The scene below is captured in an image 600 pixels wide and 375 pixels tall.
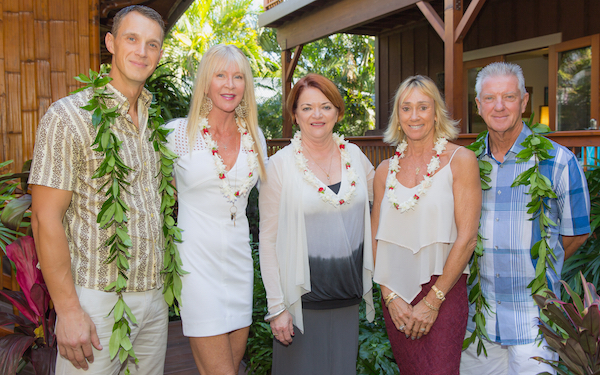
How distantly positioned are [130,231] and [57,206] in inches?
12.7

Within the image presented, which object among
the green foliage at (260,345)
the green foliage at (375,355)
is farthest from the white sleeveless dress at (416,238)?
the green foliage at (260,345)

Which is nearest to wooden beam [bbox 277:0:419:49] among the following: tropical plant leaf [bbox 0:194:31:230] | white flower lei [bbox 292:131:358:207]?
white flower lei [bbox 292:131:358:207]

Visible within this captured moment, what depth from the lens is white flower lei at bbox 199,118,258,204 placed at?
2.32 metres

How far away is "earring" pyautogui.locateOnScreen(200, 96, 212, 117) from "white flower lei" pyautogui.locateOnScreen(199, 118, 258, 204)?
50 mm

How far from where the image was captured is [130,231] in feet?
6.72

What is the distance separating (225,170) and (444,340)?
53.6 inches

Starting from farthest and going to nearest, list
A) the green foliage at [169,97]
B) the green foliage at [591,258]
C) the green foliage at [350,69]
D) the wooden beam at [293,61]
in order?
the green foliage at [350,69], the wooden beam at [293,61], the green foliage at [169,97], the green foliage at [591,258]

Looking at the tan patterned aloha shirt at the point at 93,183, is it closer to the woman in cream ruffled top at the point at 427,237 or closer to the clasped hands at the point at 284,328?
the clasped hands at the point at 284,328

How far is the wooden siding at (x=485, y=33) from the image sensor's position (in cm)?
708

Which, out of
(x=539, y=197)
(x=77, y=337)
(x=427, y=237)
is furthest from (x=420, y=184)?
(x=77, y=337)

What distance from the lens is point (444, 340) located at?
230cm

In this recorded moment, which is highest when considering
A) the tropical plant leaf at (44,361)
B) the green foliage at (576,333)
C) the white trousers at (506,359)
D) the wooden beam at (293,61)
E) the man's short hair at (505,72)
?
the wooden beam at (293,61)

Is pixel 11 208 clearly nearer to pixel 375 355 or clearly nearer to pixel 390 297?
pixel 390 297

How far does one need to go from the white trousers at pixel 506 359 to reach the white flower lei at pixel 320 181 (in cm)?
98
